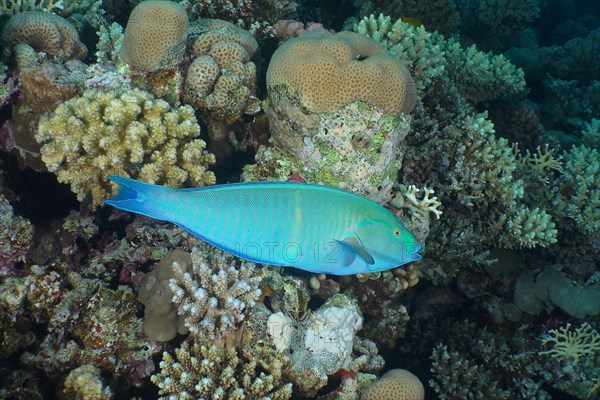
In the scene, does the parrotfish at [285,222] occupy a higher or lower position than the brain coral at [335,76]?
lower

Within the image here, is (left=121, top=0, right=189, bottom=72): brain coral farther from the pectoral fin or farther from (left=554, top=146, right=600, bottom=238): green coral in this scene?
(left=554, top=146, right=600, bottom=238): green coral

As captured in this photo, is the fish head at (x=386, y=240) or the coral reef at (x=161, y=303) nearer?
the fish head at (x=386, y=240)

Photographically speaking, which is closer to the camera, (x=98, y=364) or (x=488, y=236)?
(x=98, y=364)

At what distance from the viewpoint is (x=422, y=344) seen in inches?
214

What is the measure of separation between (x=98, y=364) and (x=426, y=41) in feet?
18.2

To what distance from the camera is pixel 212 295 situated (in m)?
3.54

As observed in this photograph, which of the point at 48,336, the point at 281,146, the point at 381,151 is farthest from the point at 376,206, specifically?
the point at 48,336

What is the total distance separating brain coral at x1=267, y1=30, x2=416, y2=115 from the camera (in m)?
3.72

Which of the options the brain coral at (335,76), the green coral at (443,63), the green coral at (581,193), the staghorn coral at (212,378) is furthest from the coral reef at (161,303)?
the green coral at (581,193)

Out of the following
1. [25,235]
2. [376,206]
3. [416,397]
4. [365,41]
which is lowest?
[416,397]

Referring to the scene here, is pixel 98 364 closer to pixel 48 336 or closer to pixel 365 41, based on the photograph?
pixel 48 336

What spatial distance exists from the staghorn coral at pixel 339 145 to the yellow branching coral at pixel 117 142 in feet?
2.76

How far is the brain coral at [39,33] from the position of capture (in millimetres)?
3947

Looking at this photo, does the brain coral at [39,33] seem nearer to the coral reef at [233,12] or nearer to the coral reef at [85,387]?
the coral reef at [233,12]
